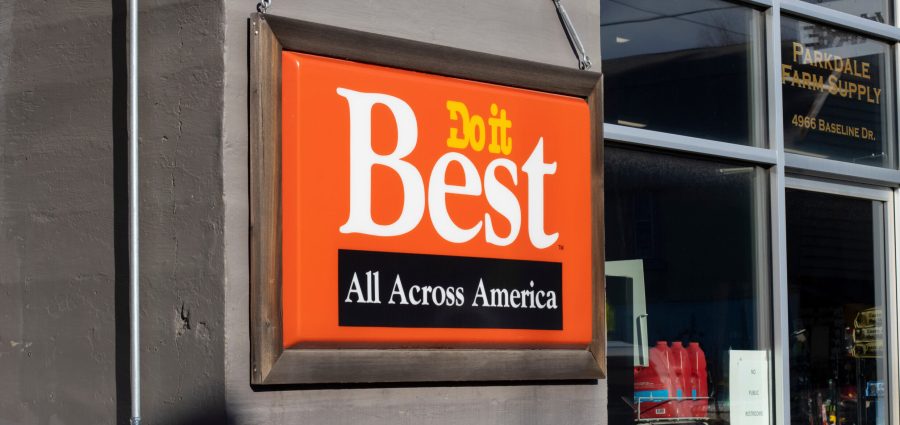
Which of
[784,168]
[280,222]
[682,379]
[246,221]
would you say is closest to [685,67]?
[784,168]

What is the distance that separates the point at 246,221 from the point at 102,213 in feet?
2.14

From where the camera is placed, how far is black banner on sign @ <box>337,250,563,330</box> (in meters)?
4.98

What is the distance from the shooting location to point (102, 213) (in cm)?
498

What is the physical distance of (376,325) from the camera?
197 inches

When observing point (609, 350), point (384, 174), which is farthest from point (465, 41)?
point (609, 350)

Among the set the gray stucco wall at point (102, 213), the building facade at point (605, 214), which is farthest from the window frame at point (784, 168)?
the gray stucco wall at point (102, 213)

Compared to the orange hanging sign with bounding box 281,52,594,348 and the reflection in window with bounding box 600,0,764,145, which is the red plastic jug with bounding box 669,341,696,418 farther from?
the orange hanging sign with bounding box 281,52,594,348

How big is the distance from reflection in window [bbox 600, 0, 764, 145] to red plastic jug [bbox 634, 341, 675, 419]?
1.24 meters

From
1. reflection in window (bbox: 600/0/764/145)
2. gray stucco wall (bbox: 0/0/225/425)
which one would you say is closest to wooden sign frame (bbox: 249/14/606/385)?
gray stucco wall (bbox: 0/0/225/425)

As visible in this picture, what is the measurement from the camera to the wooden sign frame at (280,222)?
15.4ft

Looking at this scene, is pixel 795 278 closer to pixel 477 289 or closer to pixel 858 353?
pixel 858 353

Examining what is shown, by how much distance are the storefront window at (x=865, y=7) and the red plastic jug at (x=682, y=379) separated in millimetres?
2573

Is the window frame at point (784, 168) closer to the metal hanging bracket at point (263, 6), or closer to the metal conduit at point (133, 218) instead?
the metal hanging bracket at point (263, 6)

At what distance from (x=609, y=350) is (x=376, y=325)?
1874 millimetres
